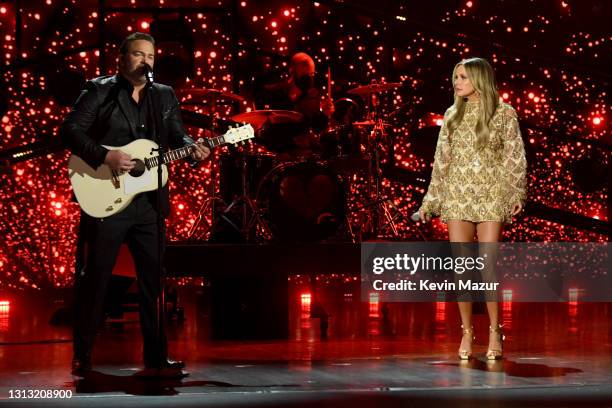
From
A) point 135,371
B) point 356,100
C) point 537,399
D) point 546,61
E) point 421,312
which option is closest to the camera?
point 537,399

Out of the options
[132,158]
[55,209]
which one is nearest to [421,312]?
[55,209]

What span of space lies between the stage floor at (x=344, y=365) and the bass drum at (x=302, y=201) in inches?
28.5

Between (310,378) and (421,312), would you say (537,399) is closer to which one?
(310,378)

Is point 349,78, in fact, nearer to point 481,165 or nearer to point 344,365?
point 481,165

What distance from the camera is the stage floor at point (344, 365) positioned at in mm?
3486

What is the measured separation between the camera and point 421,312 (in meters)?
8.12

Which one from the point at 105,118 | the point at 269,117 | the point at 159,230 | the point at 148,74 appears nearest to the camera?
the point at 148,74

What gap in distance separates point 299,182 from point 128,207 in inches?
125

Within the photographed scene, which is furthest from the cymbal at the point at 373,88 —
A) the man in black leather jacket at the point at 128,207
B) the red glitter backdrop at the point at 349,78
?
the man in black leather jacket at the point at 128,207

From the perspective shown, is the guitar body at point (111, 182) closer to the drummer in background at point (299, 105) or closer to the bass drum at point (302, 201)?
the bass drum at point (302, 201)

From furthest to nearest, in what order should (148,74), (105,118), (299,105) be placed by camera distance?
1. (299,105)
2. (105,118)
3. (148,74)

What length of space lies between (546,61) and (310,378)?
3851 millimetres

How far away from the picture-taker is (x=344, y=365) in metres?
4.50

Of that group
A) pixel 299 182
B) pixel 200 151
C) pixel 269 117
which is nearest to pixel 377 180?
pixel 299 182
